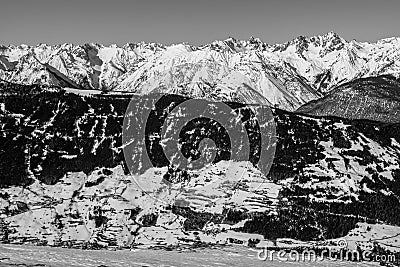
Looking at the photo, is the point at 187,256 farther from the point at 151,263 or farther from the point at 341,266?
the point at 341,266

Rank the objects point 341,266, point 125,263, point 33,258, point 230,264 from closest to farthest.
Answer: point 33,258
point 125,263
point 230,264
point 341,266

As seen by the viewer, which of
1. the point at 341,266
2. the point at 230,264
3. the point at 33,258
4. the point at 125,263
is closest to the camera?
the point at 33,258

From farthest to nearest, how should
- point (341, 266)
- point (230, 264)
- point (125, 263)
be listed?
point (341, 266), point (230, 264), point (125, 263)

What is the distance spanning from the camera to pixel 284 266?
575ft

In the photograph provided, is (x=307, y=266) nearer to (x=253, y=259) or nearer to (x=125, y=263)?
(x=253, y=259)

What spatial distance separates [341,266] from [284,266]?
3184cm

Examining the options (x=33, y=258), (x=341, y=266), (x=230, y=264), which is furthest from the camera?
(x=341, y=266)

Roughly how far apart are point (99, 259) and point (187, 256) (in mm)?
50578

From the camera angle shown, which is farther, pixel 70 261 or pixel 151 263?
pixel 151 263

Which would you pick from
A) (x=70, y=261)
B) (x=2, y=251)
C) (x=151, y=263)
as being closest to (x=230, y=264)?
(x=151, y=263)

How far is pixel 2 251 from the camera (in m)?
151

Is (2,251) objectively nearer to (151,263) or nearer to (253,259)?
(151,263)

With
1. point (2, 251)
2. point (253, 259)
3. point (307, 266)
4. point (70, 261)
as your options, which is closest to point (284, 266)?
point (307, 266)

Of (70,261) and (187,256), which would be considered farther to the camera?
(187,256)
